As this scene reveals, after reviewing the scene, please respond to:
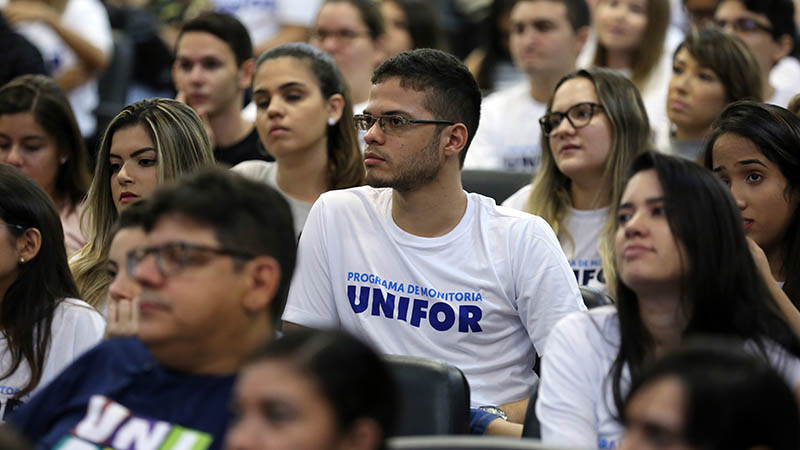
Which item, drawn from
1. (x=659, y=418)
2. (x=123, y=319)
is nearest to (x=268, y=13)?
(x=123, y=319)

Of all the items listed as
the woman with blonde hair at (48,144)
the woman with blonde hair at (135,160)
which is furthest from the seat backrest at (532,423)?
the woman with blonde hair at (48,144)

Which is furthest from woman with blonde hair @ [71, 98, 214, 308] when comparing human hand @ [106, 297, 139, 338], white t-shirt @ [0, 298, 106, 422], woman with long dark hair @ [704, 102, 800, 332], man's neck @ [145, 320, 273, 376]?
woman with long dark hair @ [704, 102, 800, 332]

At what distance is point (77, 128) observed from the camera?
13.9 feet

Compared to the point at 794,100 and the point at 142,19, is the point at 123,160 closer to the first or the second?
the point at 794,100

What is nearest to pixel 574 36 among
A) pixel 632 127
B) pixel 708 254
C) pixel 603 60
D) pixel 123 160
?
pixel 603 60

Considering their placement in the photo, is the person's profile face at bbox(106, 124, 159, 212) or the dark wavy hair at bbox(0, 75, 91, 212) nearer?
the person's profile face at bbox(106, 124, 159, 212)

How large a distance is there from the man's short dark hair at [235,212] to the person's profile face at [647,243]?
73cm

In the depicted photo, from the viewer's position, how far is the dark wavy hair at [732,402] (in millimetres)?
1652

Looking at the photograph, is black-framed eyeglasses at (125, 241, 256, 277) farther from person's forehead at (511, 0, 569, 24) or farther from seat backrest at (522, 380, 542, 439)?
person's forehead at (511, 0, 569, 24)

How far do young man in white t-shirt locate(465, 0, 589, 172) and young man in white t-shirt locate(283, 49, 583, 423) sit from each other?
72.0 inches

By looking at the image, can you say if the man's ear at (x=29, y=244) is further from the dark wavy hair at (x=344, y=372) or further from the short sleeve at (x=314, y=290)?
the dark wavy hair at (x=344, y=372)

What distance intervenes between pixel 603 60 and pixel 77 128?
2830 millimetres

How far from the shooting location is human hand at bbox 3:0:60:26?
5504 millimetres

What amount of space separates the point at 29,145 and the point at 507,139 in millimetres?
2215
